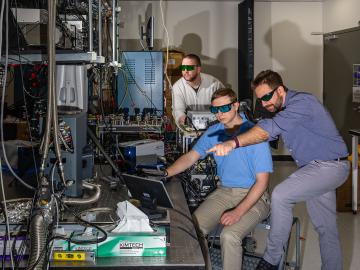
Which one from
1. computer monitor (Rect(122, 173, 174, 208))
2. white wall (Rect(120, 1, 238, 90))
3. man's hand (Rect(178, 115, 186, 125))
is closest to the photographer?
computer monitor (Rect(122, 173, 174, 208))

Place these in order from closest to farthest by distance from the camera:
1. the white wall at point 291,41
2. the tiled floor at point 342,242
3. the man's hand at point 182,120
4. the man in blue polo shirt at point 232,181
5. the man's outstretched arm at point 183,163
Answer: the man in blue polo shirt at point 232,181 → the man's outstretched arm at point 183,163 → the tiled floor at point 342,242 → the man's hand at point 182,120 → the white wall at point 291,41

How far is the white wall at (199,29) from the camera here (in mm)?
7688

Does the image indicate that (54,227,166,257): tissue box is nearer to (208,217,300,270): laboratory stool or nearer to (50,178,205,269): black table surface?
(50,178,205,269): black table surface

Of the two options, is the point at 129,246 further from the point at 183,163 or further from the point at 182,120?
the point at 182,120

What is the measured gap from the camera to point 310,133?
2924 millimetres

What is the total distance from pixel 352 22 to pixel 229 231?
487 cm

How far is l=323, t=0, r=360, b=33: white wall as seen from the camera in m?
6.50

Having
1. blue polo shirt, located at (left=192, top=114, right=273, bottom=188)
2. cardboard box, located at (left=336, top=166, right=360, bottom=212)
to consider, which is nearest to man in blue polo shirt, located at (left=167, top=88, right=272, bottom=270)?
blue polo shirt, located at (left=192, top=114, right=273, bottom=188)

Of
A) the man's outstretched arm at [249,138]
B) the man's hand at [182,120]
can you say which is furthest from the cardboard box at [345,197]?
the man's outstretched arm at [249,138]

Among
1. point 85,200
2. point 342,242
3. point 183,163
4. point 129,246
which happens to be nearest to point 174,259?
point 129,246

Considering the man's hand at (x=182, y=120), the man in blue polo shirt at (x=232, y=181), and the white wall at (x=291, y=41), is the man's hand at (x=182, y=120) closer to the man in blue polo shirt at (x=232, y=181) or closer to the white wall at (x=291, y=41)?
the man in blue polo shirt at (x=232, y=181)

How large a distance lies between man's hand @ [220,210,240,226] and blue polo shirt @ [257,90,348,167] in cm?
48

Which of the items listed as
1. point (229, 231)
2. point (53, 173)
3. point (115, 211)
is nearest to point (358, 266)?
point (229, 231)

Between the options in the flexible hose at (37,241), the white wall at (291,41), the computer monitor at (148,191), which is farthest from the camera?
the white wall at (291,41)
